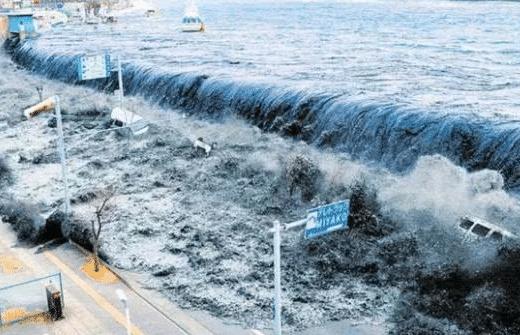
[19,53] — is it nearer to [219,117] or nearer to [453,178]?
[219,117]

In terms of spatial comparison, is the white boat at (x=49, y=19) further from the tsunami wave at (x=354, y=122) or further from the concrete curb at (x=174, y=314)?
the concrete curb at (x=174, y=314)

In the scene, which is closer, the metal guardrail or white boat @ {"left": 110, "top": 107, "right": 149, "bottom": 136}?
the metal guardrail

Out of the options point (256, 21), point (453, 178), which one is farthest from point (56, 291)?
point (256, 21)

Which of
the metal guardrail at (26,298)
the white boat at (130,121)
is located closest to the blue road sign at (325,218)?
the metal guardrail at (26,298)

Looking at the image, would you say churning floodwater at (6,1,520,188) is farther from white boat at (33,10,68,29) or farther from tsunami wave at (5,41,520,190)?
white boat at (33,10,68,29)

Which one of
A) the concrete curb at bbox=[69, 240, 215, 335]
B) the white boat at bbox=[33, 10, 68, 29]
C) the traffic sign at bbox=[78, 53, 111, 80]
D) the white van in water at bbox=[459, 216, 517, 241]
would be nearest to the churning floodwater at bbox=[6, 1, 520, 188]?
the white van in water at bbox=[459, 216, 517, 241]

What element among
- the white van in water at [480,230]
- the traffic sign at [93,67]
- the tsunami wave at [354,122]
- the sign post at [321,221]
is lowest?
the white van in water at [480,230]
